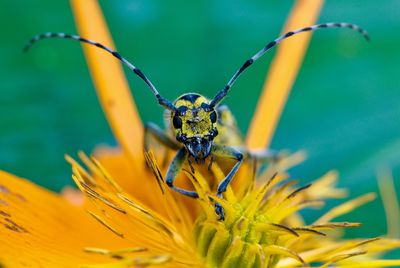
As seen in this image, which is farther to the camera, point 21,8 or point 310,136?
point 310,136

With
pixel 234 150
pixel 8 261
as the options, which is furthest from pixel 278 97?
pixel 8 261

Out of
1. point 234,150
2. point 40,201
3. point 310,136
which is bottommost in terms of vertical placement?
point 40,201

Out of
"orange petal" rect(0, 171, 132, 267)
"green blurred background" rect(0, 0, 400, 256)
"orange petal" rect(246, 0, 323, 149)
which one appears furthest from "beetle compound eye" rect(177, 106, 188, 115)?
"green blurred background" rect(0, 0, 400, 256)

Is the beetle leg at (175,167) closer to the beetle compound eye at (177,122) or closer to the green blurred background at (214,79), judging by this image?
the beetle compound eye at (177,122)

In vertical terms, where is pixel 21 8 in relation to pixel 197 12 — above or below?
below

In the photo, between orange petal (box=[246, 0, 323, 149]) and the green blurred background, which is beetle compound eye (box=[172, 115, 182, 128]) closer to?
orange petal (box=[246, 0, 323, 149])

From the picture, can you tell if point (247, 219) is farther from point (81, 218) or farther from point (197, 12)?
point (197, 12)
